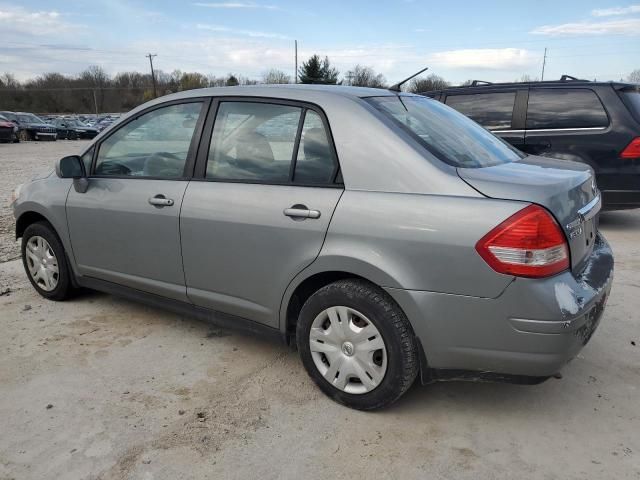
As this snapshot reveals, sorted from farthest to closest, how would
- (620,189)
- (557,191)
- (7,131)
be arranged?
(7,131), (620,189), (557,191)

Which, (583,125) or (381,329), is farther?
(583,125)

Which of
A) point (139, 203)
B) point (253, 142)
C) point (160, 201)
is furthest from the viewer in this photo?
point (139, 203)

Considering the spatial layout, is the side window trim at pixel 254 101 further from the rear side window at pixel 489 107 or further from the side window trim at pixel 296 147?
the rear side window at pixel 489 107

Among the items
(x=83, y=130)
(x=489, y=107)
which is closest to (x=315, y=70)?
(x=83, y=130)

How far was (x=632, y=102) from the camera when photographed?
6.26 meters

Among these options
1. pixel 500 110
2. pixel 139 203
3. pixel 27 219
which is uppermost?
pixel 500 110

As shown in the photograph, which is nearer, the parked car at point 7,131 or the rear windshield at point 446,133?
the rear windshield at point 446,133

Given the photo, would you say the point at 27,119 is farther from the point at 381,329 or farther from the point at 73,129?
the point at 381,329

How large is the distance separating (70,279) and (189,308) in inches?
54.6

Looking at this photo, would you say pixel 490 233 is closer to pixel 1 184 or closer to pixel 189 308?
pixel 189 308

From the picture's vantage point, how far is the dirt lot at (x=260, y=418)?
2.34 m

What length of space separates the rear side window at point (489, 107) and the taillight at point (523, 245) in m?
5.02

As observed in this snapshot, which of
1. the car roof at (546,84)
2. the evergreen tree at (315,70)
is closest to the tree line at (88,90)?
the evergreen tree at (315,70)

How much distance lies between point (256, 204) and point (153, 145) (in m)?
1.09
